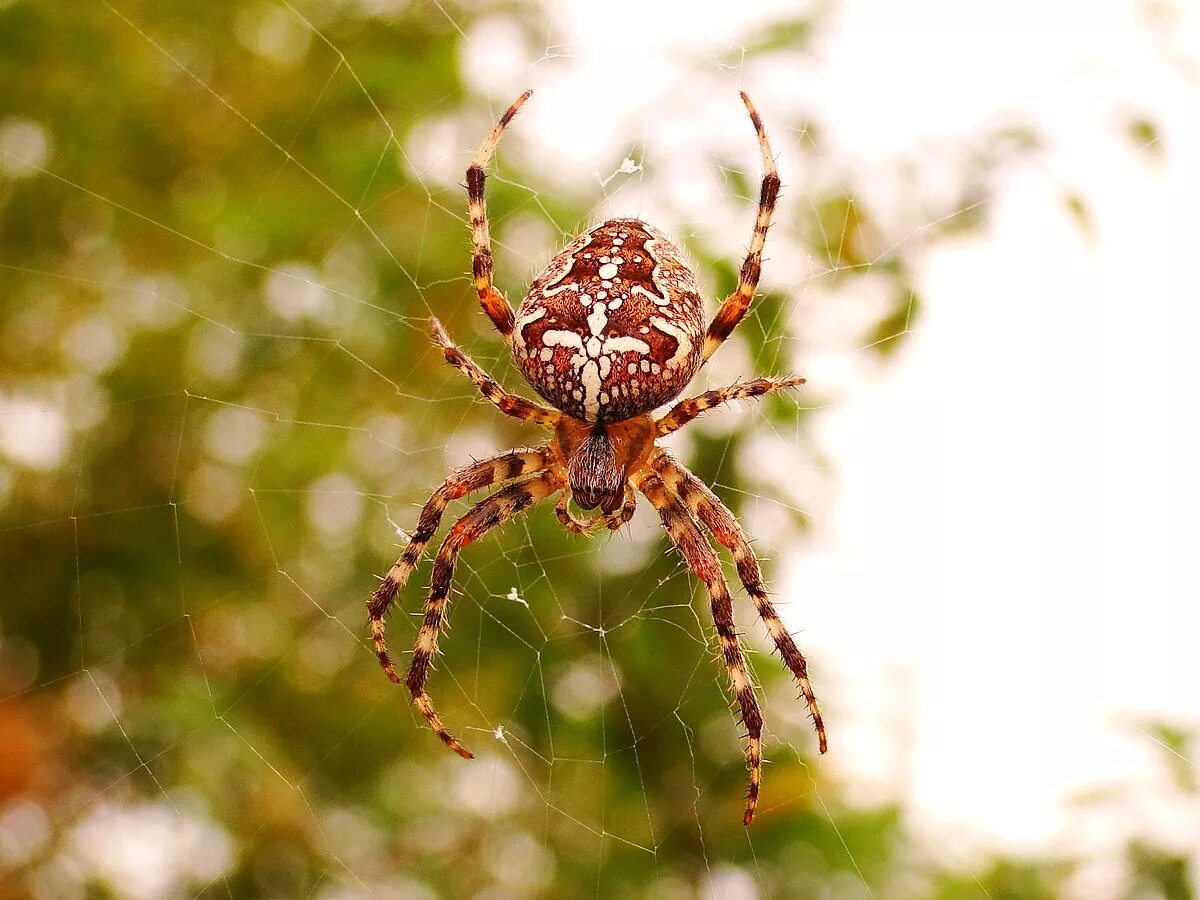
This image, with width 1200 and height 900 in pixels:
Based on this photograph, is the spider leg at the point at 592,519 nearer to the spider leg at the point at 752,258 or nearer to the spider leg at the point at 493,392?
the spider leg at the point at 493,392

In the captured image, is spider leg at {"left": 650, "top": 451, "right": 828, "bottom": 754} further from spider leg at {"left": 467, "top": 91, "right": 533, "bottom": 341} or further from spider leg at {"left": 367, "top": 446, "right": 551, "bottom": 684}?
spider leg at {"left": 467, "top": 91, "right": 533, "bottom": 341}

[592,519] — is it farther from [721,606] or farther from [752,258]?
[752,258]

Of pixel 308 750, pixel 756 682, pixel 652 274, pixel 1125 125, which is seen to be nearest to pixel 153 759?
pixel 308 750

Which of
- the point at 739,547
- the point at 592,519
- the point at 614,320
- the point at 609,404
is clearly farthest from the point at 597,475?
the point at 614,320

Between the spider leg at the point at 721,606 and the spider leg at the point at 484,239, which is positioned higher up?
the spider leg at the point at 484,239

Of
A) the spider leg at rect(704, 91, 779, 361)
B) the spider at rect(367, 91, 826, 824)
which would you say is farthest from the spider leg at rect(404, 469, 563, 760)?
the spider leg at rect(704, 91, 779, 361)

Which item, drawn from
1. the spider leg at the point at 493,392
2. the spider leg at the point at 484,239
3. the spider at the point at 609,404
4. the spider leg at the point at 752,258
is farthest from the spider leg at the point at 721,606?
the spider leg at the point at 484,239

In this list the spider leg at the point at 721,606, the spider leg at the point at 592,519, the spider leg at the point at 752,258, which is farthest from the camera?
the spider leg at the point at 592,519
